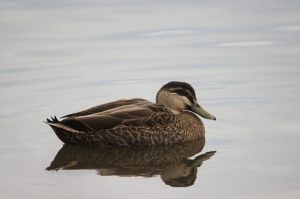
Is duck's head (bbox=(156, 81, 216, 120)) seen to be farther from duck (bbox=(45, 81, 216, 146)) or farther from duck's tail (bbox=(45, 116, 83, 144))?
duck's tail (bbox=(45, 116, 83, 144))

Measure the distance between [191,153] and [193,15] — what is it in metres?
8.98

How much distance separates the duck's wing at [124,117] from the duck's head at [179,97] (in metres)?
0.25

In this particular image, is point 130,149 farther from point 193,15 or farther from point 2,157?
point 193,15

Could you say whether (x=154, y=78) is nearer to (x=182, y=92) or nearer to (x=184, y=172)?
(x=182, y=92)

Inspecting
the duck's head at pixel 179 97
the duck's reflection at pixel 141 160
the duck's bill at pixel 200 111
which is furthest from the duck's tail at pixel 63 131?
the duck's bill at pixel 200 111

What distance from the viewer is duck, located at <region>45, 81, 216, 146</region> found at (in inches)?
521

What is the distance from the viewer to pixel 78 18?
2188 centimetres

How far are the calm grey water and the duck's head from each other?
0.38 m

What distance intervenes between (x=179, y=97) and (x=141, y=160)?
1756 millimetres

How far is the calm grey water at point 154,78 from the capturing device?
1112 cm

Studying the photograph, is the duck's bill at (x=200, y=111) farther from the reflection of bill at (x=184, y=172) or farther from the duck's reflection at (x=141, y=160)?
the reflection of bill at (x=184, y=172)

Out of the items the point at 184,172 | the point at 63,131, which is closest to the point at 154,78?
the point at 63,131

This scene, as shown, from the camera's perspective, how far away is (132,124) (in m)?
13.4

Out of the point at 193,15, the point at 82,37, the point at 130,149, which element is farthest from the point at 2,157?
the point at 193,15
